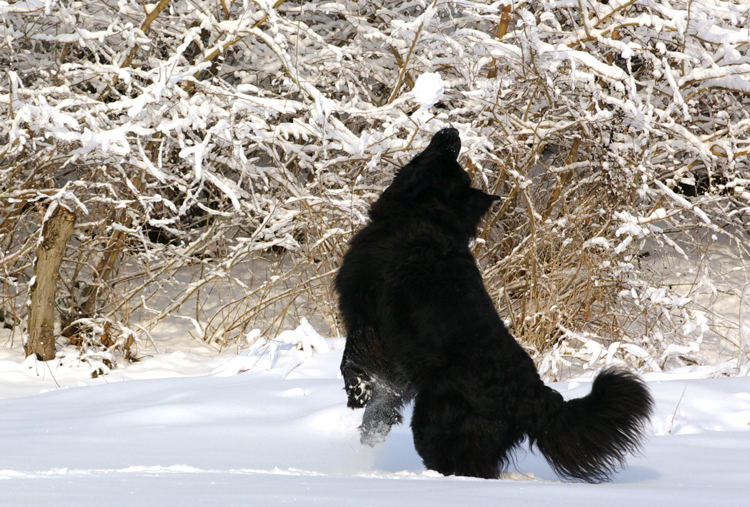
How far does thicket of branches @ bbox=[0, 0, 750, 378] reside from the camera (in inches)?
171

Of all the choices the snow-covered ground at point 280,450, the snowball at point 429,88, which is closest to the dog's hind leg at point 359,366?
the snow-covered ground at point 280,450

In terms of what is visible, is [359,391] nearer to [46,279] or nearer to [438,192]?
[438,192]

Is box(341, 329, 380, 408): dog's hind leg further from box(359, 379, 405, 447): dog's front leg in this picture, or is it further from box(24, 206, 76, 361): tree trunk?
box(24, 206, 76, 361): tree trunk

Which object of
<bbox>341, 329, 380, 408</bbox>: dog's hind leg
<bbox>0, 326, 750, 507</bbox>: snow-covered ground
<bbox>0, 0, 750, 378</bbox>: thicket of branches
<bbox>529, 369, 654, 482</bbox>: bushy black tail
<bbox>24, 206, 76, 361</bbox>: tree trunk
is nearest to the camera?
<bbox>0, 326, 750, 507</bbox>: snow-covered ground

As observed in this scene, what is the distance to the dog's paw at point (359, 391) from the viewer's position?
7.53 ft

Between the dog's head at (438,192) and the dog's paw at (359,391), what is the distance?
1.90 ft

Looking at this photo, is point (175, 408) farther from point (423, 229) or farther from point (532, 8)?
point (532, 8)

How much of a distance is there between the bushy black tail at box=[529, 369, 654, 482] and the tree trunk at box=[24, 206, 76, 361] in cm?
408

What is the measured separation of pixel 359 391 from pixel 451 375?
43 centimetres

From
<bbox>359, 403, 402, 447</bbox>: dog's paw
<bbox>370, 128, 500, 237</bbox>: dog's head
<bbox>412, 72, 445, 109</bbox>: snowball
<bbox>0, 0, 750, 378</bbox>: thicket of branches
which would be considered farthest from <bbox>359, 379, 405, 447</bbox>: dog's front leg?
<bbox>0, 0, 750, 378</bbox>: thicket of branches

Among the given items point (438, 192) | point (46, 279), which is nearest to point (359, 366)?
point (438, 192)

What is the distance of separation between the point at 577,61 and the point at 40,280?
413cm

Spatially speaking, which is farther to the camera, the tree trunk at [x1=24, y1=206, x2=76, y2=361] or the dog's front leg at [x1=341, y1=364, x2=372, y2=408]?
the tree trunk at [x1=24, y1=206, x2=76, y2=361]

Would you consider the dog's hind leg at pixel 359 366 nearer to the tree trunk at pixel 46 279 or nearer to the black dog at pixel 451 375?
the black dog at pixel 451 375
